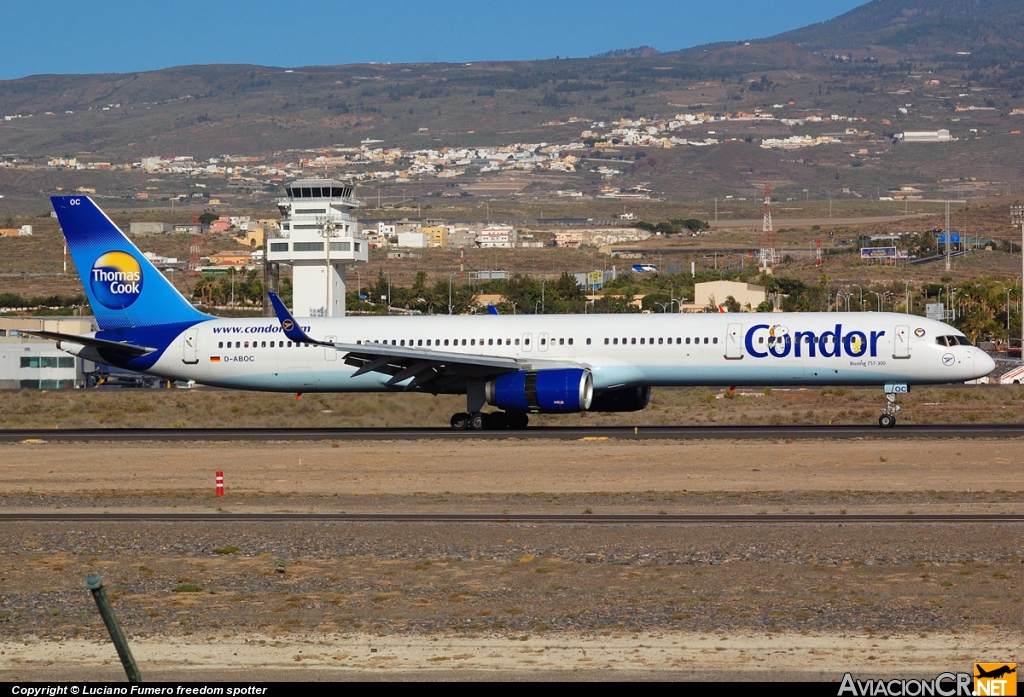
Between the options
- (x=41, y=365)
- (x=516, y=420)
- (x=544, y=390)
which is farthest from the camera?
(x=41, y=365)

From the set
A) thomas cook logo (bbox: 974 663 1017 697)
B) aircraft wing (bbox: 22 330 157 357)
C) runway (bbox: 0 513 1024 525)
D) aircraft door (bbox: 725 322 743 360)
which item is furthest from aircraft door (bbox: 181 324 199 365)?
thomas cook logo (bbox: 974 663 1017 697)

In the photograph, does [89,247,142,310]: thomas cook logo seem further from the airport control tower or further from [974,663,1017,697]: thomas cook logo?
the airport control tower

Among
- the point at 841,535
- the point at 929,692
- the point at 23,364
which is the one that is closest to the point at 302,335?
the point at 841,535

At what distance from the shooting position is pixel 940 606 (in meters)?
15.9

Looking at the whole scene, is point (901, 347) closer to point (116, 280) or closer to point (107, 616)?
point (116, 280)

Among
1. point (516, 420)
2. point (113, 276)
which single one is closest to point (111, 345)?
point (113, 276)

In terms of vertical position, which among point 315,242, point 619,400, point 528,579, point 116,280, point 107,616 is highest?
point 315,242

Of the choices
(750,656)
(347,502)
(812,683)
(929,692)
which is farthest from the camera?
(347,502)

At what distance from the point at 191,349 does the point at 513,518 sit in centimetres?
2469

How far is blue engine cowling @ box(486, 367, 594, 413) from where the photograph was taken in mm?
40250

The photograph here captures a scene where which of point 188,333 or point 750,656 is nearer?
point 750,656

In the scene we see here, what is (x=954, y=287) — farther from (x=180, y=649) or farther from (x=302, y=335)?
(x=180, y=649)

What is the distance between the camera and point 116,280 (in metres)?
46.5

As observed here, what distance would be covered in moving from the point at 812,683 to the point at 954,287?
461ft
